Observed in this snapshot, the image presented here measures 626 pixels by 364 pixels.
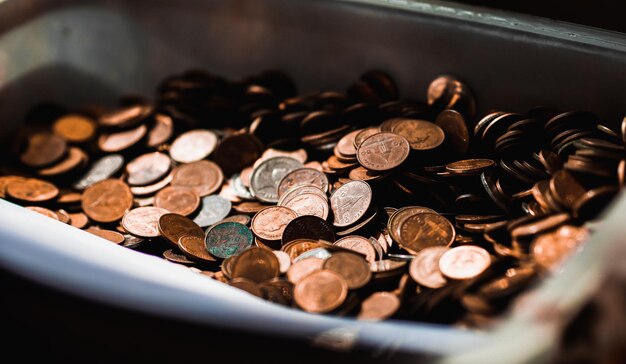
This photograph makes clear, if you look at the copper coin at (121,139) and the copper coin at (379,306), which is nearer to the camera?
the copper coin at (379,306)

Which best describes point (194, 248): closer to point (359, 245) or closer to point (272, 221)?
point (272, 221)

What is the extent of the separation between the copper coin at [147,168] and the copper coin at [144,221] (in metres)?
0.14

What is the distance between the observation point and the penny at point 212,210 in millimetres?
1654

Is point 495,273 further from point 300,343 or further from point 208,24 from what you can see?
point 208,24

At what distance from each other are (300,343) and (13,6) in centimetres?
155

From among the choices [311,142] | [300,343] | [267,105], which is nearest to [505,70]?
[311,142]

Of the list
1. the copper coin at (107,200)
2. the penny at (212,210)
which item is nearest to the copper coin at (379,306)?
the penny at (212,210)

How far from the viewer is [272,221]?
5.06ft

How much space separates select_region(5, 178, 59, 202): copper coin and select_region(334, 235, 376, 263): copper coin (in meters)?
0.88

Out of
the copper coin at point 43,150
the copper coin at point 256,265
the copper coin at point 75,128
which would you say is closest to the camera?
the copper coin at point 256,265

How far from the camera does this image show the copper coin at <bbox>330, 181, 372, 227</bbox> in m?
1.50

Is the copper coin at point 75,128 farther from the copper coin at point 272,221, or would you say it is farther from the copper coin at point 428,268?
the copper coin at point 428,268

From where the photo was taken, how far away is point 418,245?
4.61 ft

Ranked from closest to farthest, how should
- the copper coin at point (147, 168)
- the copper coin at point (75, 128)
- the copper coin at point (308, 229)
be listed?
the copper coin at point (308, 229)
the copper coin at point (147, 168)
the copper coin at point (75, 128)
